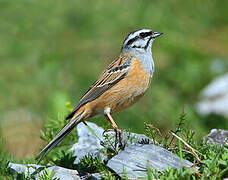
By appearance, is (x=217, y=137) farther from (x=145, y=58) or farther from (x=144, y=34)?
(x=144, y=34)

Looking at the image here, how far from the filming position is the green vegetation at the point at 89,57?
986 centimetres

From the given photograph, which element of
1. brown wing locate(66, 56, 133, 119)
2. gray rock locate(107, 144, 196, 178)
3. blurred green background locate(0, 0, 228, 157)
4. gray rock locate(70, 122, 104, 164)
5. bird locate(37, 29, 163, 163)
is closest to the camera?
gray rock locate(107, 144, 196, 178)

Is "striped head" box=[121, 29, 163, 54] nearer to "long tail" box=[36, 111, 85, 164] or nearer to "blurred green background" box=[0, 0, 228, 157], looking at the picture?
"long tail" box=[36, 111, 85, 164]

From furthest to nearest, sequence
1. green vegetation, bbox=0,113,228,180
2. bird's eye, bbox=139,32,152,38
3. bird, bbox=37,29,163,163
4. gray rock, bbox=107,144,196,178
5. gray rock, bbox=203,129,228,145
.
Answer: bird's eye, bbox=139,32,152,38, bird, bbox=37,29,163,163, gray rock, bbox=203,129,228,145, gray rock, bbox=107,144,196,178, green vegetation, bbox=0,113,228,180

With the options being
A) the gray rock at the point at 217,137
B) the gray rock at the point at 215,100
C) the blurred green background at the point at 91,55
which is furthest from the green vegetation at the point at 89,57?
the gray rock at the point at 217,137

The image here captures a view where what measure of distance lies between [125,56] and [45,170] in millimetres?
2546

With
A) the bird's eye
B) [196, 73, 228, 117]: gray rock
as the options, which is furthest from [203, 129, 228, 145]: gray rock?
[196, 73, 228, 117]: gray rock

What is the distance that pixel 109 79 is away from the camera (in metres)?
6.62

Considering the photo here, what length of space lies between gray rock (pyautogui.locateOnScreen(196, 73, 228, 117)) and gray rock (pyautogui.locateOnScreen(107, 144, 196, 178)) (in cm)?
496

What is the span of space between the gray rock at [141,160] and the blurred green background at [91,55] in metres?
3.39

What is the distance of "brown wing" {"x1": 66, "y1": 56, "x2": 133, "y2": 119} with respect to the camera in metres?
6.51

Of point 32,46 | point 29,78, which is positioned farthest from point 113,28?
point 29,78

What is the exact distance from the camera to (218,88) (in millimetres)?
10383

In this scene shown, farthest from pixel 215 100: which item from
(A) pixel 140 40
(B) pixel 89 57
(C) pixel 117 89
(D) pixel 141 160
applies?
(D) pixel 141 160
